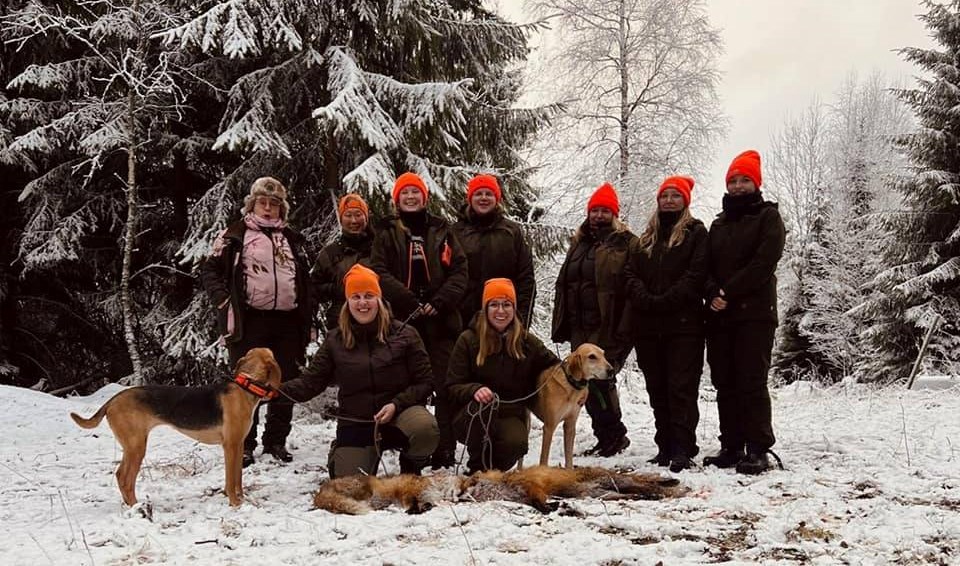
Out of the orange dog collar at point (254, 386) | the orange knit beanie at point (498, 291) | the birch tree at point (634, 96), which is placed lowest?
the orange dog collar at point (254, 386)

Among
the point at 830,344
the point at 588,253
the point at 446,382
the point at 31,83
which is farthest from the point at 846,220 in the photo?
the point at 31,83

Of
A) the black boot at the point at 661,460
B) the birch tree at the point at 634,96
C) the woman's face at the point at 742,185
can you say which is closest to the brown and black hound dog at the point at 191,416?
the black boot at the point at 661,460

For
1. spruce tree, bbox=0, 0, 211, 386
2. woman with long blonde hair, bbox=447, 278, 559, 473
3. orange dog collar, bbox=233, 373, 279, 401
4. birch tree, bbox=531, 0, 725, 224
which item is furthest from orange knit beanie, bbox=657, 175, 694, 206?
birch tree, bbox=531, 0, 725, 224

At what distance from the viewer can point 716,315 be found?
16.5 feet

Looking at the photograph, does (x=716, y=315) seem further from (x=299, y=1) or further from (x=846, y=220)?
(x=846, y=220)

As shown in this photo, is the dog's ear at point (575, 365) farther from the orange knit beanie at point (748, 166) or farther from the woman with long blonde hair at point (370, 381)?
the orange knit beanie at point (748, 166)

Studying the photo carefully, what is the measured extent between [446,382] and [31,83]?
28.2 feet

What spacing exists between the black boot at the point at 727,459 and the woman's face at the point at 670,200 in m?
1.98

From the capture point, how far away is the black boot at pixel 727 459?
5.00 metres

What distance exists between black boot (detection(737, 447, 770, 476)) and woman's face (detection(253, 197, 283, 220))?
4211mm

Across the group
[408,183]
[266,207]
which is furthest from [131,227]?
[408,183]

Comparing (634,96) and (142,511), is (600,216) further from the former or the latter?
(634,96)

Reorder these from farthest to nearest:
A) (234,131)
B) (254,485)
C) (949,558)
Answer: (234,131) < (254,485) < (949,558)

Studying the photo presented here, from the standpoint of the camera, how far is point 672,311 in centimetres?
511
